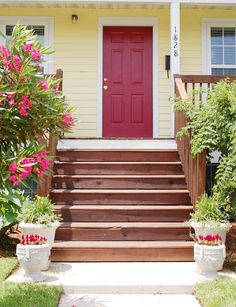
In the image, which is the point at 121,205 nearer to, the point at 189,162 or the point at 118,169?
the point at 118,169

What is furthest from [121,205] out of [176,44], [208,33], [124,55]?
[208,33]

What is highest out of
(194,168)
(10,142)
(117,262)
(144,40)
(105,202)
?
(144,40)

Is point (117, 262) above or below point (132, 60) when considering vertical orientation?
below

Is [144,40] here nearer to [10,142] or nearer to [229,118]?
[229,118]

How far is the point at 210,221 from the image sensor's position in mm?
4434

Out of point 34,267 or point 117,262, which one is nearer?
point 34,267

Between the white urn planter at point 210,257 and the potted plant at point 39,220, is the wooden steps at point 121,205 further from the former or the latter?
the white urn planter at point 210,257

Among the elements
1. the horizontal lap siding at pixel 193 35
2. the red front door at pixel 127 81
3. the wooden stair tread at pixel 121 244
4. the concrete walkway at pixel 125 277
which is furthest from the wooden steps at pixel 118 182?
the horizontal lap siding at pixel 193 35

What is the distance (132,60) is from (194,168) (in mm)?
3320

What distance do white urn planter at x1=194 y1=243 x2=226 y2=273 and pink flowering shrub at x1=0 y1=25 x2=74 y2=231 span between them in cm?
183

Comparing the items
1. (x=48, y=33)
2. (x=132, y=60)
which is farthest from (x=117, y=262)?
(x=48, y=33)

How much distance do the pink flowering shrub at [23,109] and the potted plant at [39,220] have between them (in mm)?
1013

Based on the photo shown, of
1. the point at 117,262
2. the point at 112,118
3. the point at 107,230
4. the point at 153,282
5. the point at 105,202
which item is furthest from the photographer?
the point at 112,118

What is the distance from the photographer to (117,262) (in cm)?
475
